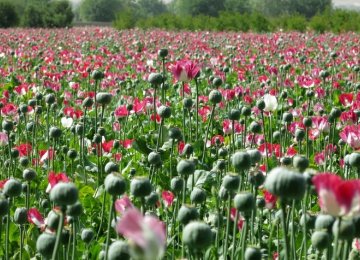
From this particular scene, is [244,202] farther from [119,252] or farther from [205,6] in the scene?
[205,6]

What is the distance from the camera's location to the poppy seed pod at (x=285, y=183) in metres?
0.98

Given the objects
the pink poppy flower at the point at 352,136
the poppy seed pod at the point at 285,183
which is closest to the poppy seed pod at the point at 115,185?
the poppy seed pod at the point at 285,183

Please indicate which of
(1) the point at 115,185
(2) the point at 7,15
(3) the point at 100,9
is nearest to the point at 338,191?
A: (1) the point at 115,185

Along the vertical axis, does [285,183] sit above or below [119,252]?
above

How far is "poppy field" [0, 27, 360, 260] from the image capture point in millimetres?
1130

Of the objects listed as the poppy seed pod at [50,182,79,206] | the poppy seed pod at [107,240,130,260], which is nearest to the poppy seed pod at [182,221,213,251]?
the poppy seed pod at [107,240,130,260]

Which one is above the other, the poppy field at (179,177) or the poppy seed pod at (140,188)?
the poppy seed pod at (140,188)

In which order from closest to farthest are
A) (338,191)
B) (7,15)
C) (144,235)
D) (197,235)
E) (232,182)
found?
(144,235), (338,191), (197,235), (232,182), (7,15)

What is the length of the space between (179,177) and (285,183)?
109 centimetres

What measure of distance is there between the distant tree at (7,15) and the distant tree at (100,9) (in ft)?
140

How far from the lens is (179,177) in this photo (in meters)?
2.06

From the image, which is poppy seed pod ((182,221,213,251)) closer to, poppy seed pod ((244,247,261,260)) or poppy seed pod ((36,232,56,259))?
poppy seed pod ((244,247,261,260))

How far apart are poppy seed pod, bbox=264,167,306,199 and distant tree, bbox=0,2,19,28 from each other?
29.6m

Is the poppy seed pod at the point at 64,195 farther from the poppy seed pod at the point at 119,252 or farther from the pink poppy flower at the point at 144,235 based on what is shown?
the pink poppy flower at the point at 144,235
